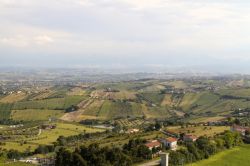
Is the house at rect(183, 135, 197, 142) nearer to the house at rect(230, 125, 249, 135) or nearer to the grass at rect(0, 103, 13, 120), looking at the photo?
the house at rect(230, 125, 249, 135)

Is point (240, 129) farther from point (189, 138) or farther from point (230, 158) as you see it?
point (230, 158)

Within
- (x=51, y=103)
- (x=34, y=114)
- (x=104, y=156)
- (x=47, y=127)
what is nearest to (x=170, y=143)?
(x=104, y=156)

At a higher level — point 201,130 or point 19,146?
point 201,130

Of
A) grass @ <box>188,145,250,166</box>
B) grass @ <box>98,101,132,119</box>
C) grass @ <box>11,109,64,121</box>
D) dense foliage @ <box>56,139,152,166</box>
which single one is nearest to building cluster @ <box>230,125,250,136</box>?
Result: grass @ <box>188,145,250,166</box>

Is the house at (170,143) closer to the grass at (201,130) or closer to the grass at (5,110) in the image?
the grass at (201,130)

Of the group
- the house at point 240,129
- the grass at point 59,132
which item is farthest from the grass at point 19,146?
the house at point 240,129

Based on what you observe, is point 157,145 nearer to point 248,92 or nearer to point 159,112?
point 159,112
